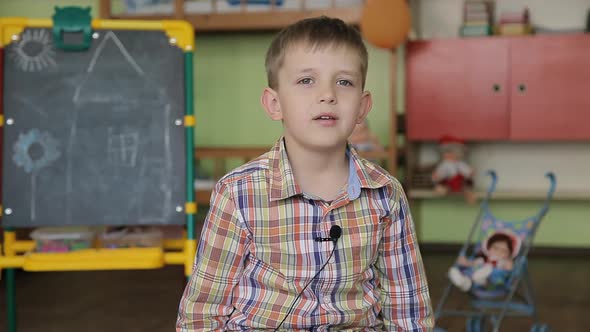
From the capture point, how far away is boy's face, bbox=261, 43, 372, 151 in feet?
4.17

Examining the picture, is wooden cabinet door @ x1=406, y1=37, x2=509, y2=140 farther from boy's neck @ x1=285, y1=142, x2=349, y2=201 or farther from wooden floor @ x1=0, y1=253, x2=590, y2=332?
boy's neck @ x1=285, y1=142, x2=349, y2=201

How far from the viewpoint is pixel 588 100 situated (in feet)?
13.5

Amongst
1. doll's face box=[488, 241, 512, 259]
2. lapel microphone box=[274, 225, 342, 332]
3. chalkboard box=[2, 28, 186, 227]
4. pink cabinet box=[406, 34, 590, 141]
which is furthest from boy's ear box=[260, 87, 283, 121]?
pink cabinet box=[406, 34, 590, 141]

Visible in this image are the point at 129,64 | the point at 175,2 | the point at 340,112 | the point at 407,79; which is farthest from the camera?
the point at 407,79

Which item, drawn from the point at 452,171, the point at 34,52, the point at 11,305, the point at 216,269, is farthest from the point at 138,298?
the point at 216,269

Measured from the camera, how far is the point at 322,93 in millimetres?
1261

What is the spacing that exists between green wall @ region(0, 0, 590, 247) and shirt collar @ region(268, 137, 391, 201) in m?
3.26

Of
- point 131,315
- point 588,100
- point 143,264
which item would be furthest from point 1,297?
point 588,100

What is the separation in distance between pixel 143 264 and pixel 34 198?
0.43 meters

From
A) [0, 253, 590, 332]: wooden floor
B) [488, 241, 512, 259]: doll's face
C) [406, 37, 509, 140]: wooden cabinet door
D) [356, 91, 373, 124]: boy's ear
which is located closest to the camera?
[356, 91, 373, 124]: boy's ear

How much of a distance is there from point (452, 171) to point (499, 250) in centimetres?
152

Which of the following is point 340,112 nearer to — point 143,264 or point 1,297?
point 143,264

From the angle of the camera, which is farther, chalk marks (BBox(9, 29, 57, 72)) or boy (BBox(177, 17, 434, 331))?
chalk marks (BBox(9, 29, 57, 72))

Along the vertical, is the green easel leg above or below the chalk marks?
below
